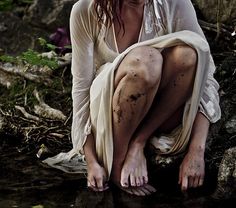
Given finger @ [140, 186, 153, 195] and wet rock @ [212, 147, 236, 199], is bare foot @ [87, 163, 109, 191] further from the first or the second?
wet rock @ [212, 147, 236, 199]

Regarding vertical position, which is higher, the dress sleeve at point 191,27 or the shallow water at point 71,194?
the dress sleeve at point 191,27

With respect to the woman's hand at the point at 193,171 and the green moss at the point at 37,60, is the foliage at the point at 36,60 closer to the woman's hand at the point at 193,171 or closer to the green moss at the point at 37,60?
the green moss at the point at 37,60

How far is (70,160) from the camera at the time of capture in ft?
13.3

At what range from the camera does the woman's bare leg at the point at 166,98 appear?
335 cm

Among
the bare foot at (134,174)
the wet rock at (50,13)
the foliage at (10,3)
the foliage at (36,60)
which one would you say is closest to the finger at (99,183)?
the bare foot at (134,174)

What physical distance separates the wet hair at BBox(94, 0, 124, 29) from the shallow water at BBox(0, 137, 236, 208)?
0.99 m

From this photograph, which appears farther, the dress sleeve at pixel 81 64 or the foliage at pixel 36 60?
the foliage at pixel 36 60

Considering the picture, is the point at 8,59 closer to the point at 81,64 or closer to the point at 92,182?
the point at 81,64

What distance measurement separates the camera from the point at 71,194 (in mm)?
3564

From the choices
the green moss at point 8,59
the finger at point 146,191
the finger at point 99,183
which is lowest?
the finger at point 146,191

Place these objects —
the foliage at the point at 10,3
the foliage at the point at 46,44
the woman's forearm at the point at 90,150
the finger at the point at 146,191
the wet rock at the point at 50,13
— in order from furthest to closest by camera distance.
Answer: the foliage at the point at 10,3 < the wet rock at the point at 50,13 < the foliage at the point at 46,44 < the woman's forearm at the point at 90,150 < the finger at the point at 146,191

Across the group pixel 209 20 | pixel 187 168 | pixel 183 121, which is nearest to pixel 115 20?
pixel 183 121

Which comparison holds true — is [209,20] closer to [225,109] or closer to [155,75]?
[225,109]

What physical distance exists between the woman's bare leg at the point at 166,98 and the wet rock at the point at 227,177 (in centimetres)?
41
